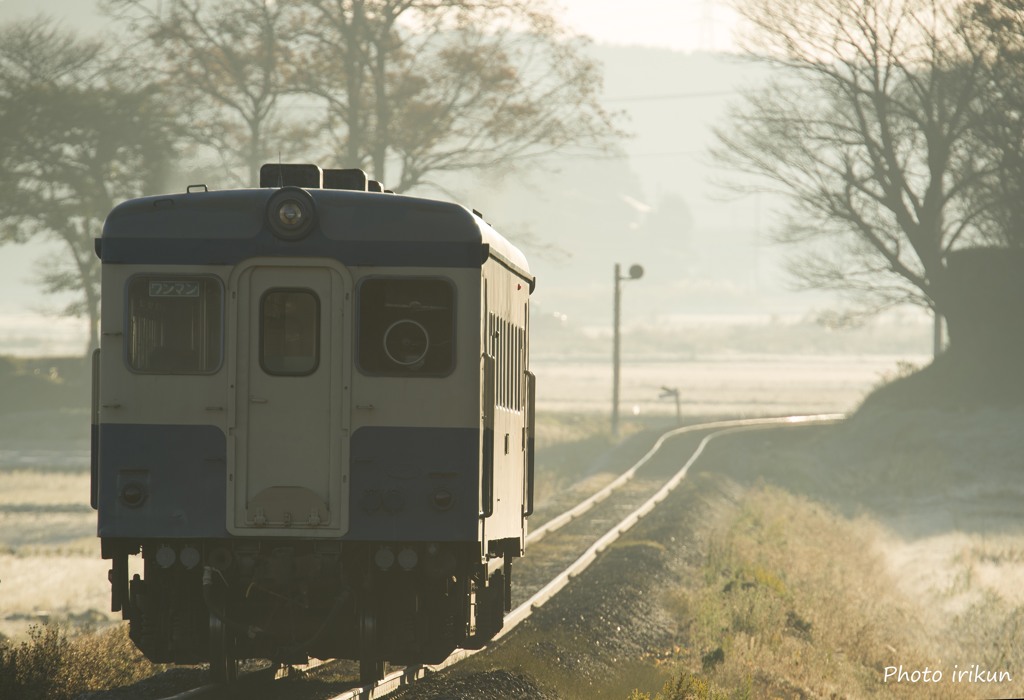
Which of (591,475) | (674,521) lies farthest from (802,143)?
(674,521)

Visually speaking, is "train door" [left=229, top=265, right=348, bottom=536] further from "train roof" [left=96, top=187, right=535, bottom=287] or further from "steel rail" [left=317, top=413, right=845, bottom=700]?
"steel rail" [left=317, top=413, right=845, bottom=700]

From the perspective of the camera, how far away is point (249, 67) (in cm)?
4269

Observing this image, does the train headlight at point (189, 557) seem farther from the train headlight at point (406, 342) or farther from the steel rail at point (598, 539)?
the train headlight at point (406, 342)

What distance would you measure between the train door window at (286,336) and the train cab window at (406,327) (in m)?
0.32

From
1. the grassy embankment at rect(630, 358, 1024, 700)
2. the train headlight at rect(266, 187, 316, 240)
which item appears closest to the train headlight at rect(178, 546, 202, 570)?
the train headlight at rect(266, 187, 316, 240)

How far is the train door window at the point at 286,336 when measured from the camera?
30.7 feet

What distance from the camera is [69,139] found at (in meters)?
48.1

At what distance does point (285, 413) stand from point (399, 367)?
0.83 metres

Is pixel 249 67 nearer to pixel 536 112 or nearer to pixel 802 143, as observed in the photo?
pixel 536 112

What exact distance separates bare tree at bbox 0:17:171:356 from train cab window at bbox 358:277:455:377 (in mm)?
39331

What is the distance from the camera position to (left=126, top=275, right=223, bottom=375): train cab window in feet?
30.8

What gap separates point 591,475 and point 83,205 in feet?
77.1

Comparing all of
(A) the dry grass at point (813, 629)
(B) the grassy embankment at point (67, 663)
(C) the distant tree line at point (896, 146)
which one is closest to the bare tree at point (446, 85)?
(C) the distant tree line at point (896, 146)

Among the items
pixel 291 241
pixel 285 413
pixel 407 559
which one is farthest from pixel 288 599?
pixel 291 241
